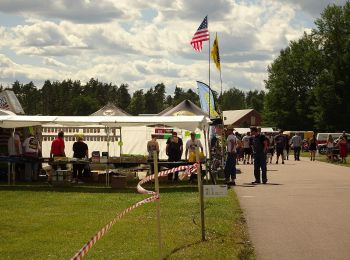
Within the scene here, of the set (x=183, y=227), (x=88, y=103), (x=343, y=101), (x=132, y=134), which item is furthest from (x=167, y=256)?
(x=88, y=103)

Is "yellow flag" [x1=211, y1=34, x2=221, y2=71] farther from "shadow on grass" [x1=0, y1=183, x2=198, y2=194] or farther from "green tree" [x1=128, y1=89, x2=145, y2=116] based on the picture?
"green tree" [x1=128, y1=89, x2=145, y2=116]

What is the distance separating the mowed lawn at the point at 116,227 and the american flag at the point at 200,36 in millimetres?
9327

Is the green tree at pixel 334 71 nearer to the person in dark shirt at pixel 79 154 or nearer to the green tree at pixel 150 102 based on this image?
the person in dark shirt at pixel 79 154

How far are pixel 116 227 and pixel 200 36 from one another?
632 inches

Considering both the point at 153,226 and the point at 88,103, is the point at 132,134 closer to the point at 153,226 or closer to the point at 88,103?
the point at 153,226

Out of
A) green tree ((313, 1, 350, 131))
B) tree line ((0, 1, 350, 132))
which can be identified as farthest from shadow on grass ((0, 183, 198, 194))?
green tree ((313, 1, 350, 131))

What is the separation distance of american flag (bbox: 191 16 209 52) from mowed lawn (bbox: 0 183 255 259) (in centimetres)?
933

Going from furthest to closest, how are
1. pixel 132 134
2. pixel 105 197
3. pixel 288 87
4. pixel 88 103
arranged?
1. pixel 88 103
2. pixel 288 87
3. pixel 132 134
4. pixel 105 197

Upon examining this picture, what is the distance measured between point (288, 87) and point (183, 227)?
73.9 meters

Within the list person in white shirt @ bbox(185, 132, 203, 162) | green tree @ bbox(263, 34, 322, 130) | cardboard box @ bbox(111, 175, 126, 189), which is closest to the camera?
cardboard box @ bbox(111, 175, 126, 189)

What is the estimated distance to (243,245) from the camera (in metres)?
10.1

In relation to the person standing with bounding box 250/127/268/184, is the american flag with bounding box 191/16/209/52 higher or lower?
higher

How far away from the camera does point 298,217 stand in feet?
43.1

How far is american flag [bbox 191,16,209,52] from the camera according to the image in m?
26.8
